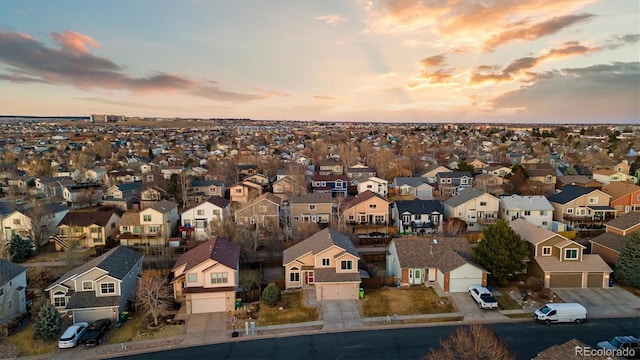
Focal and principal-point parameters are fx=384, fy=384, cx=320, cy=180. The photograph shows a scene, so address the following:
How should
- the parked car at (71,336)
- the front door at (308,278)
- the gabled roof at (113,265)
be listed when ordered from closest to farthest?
1. the parked car at (71,336)
2. the gabled roof at (113,265)
3. the front door at (308,278)

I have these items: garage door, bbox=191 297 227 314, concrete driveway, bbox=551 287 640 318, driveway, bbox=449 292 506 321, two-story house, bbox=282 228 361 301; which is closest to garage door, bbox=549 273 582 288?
concrete driveway, bbox=551 287 640 318

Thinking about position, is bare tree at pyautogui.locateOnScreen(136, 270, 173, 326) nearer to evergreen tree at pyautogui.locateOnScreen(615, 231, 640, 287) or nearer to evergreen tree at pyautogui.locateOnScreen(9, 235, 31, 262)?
evergreen tree at pyautogui.locateOnScreen(9, 235, 31, 262)

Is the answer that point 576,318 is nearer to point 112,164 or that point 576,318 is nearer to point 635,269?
point 635,269

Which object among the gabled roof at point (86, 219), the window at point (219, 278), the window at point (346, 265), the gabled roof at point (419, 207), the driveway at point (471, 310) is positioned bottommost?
the driveway at point (471, 310)

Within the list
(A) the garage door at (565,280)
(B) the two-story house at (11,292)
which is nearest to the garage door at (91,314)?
(B) the two-story house at (11,292)

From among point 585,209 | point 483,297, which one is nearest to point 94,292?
point 483,297

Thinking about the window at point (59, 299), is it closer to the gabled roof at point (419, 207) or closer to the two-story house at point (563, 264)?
the gabled roof at point (419, 207)
